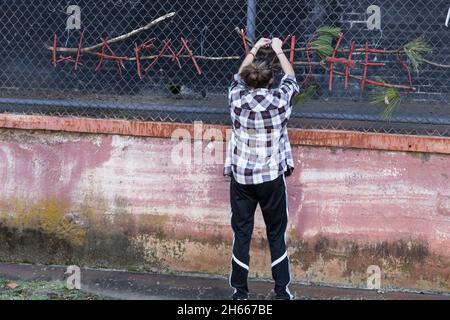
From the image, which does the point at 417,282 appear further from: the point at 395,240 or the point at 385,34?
the point at 385,34

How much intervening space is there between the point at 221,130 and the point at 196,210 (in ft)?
2.24

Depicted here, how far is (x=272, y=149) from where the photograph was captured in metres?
4.76

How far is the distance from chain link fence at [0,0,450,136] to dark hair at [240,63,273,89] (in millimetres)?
901

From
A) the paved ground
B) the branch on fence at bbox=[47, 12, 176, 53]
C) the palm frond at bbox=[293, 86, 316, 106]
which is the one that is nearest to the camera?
the paved ground

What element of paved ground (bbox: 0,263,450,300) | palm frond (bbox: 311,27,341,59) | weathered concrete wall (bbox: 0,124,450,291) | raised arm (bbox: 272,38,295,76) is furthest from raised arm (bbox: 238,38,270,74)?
paved ground (bbox: 0,263,450,300)

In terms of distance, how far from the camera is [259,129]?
4715 mm

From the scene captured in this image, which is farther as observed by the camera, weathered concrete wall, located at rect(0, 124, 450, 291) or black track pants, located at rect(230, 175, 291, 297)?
weathered concrete wall, located at rect(0, 124, 450, 291)

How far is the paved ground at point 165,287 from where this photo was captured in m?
5.28

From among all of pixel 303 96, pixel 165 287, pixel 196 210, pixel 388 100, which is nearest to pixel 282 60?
pixel 303 96

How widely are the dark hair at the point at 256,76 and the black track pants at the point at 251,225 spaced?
0.66 m

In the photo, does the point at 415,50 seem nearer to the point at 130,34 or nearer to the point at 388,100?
the point at 388,100

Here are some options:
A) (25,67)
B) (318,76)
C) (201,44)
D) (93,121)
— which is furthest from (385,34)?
(25,67)

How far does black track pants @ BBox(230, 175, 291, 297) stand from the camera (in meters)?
4.82

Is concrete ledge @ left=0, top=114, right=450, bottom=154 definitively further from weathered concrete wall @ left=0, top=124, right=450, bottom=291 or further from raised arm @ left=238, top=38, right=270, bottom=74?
raised arm @ left=238, top=38, right=270, bottom=74
